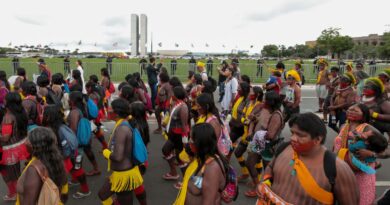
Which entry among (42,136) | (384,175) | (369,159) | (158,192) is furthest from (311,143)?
(384,175)

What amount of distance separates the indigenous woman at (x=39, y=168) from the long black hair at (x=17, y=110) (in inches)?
70.2

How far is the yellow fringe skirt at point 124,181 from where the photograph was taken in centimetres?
392

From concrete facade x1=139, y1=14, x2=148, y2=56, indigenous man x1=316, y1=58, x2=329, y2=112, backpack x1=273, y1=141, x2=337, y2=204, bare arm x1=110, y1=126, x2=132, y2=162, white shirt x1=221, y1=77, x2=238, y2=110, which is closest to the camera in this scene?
backpack x1=273, y1=141, x2=337, y2=204

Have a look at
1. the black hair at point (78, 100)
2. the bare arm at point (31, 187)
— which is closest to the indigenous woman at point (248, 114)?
the black hair at point (78, 100)

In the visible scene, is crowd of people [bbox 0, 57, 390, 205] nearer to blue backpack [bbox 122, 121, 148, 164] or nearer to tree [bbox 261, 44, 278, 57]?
blue backpack [bbox 122, 121, 148, 164]

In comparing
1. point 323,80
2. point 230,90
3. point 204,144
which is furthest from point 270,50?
point 204,144

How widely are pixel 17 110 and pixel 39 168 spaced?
6.68 ft

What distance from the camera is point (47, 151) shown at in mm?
2990

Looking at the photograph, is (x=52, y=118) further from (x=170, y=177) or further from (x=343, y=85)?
(x=343, y=85)

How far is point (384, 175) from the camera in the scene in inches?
246

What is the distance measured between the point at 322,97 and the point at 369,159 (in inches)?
337

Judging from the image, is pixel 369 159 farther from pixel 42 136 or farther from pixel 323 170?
pixel 42 136

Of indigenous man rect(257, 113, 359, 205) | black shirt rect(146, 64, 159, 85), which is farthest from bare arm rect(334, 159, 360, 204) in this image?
black shirt rect(146, 64, 159, 85)

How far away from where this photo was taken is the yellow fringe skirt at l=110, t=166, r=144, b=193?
154 inches
